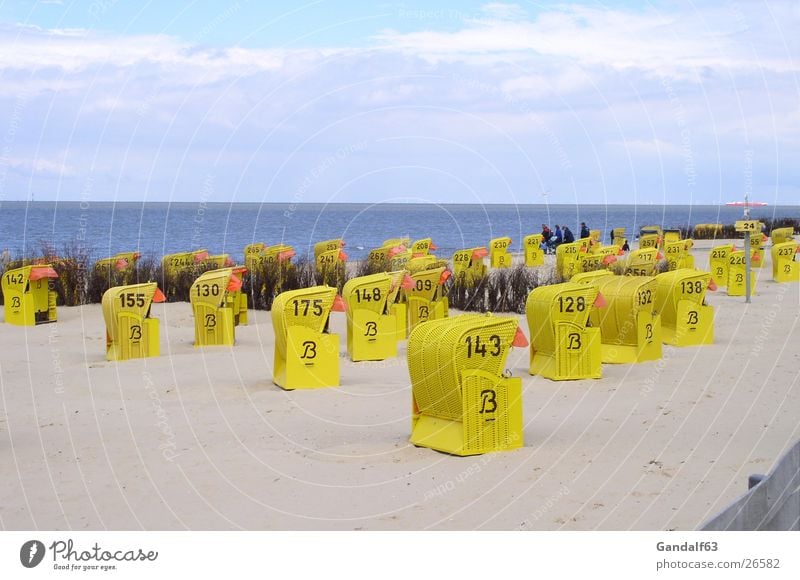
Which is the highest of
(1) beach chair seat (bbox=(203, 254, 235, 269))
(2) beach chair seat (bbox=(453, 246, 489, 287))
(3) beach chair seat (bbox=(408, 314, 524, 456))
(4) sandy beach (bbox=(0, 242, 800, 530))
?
(1) beach chair seat (bbox=(203, 254, 235, 269))

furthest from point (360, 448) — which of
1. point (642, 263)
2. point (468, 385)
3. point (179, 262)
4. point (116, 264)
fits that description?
point (179, 262)

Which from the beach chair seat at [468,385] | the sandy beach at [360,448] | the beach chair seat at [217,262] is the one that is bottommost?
the sandy beach at [360,448]

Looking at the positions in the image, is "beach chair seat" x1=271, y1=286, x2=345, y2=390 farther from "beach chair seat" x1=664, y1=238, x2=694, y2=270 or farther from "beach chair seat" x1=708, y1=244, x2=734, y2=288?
"beach chair seat" x1=664, y1=238, x2=694, y2=270

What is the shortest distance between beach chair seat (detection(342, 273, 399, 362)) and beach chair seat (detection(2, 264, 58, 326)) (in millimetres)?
6383

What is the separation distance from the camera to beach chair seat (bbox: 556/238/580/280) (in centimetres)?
2347

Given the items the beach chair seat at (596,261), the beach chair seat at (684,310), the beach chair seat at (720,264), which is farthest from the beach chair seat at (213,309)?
the beach chair seat at (720,264)

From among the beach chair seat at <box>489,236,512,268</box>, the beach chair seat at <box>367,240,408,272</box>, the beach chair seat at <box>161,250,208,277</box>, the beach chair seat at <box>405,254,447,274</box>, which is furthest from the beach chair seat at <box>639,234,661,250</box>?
the beach chair seat at <box>161,250,208,277</box>

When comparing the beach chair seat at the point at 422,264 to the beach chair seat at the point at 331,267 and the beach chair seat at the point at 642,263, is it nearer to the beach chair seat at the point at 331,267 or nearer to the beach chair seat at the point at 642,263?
the beach chair seat at the point at 331,267

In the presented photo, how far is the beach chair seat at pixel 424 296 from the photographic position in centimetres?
1543

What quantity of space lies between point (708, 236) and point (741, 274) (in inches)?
1002

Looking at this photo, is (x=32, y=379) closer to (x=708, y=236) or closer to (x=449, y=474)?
(x=449, y=474)

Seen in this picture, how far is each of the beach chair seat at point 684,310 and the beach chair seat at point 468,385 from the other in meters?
6.14

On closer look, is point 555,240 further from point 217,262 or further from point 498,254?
point 217,262

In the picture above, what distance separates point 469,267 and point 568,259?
3.61 m
